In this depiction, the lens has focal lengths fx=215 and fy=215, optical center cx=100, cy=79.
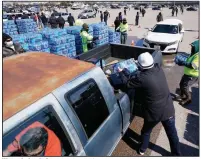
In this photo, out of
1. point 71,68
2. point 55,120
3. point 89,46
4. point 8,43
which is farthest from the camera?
point 89,46

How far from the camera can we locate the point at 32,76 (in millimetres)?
2398

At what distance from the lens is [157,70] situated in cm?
350

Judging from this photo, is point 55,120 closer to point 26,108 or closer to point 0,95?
point 26,108

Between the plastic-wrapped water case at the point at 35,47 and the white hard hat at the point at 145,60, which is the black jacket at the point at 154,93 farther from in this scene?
the plastic-wrapped water case at the point at 35,47

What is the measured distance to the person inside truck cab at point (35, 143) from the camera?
6.23 feet

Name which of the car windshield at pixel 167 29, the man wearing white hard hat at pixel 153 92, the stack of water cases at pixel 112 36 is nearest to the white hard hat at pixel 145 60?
the man wearing white hard hat at pixel 153 92

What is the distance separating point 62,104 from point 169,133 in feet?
7.63

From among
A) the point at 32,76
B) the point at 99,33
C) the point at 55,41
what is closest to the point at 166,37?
the point at 99,33

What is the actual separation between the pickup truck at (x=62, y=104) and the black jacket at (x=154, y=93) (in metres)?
0.46

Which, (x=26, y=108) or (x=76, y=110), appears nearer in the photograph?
(x=26, y=108)

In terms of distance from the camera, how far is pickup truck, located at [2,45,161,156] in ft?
6.36

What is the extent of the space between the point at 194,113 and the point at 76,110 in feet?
13.3

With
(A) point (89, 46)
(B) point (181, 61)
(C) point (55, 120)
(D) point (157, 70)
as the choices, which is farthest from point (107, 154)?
(A) point (89, 46)

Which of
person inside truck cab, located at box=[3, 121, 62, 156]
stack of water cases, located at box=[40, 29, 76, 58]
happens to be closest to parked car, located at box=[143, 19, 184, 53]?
stack of water cases, located at box=[40, 29, 76, 58]
